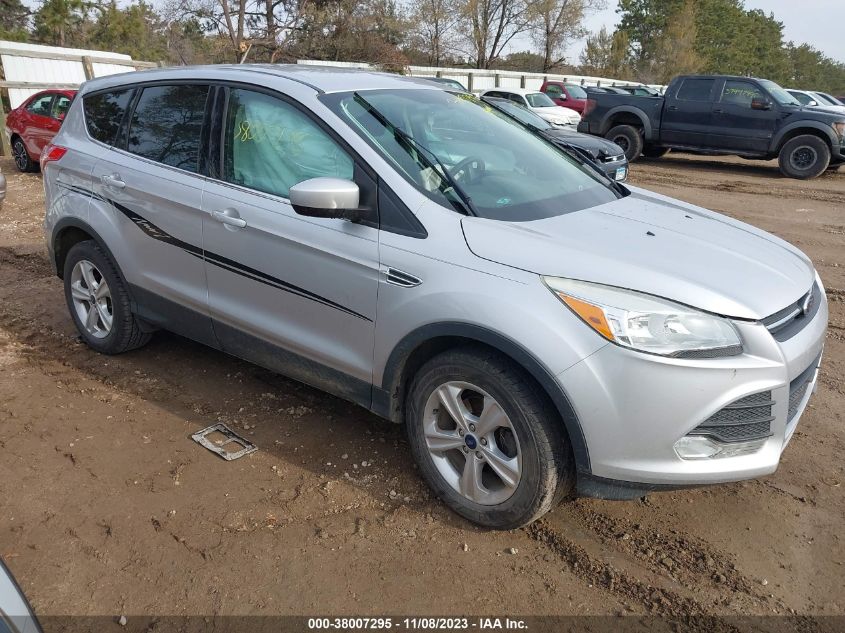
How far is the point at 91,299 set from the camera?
4340 mm

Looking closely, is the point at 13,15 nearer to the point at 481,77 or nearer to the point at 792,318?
the point at 481,77

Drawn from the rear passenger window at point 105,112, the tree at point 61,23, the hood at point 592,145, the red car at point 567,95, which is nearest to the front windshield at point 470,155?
the rear passenger window at point 105,112

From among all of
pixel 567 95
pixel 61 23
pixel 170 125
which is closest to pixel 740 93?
pixel 567 95

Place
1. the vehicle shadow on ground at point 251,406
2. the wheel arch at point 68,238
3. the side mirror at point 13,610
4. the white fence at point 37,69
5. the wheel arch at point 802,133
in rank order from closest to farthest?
the side mirror at point 13,610 < the vehicle shadow on ground at point 251,406 < the wheel arch at point 68,238 < the wheel arch at point 802,133 < the white fence at point 37,69

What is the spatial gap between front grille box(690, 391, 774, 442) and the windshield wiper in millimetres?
1204

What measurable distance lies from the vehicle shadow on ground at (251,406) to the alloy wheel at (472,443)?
0.20 meters

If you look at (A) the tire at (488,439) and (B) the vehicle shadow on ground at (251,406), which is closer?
(A) the tire at (488,439)

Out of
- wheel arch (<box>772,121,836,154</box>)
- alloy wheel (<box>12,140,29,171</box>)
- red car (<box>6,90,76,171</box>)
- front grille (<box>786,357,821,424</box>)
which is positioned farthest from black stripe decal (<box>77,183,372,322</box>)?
wheel arch (<box>772,121,836,154</box>)

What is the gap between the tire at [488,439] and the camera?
250 cm

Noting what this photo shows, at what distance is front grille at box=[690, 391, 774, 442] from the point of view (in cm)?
234

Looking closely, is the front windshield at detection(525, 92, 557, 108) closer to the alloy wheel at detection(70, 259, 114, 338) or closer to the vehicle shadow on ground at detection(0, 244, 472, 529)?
the vehicle shadow on ground at detection(0, 244, 472, 529)

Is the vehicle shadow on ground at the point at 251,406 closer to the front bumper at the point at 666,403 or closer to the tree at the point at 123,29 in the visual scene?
the front bumper at the point at 666,403

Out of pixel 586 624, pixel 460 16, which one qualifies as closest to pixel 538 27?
pixel 460 16

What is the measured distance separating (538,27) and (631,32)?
52.4ft
